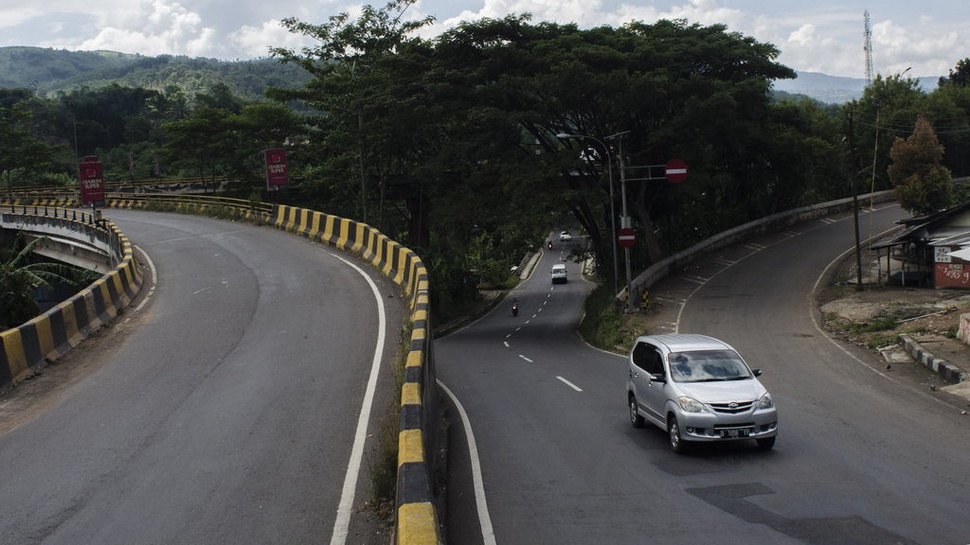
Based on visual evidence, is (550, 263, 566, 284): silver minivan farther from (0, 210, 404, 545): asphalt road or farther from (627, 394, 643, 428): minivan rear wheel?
(627, 394, 643, 428): minivan rear wheel

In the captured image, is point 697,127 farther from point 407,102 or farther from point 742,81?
point 407,102

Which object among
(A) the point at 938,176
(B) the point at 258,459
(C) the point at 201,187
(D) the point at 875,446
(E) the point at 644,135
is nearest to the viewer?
(B) the point at 258,459

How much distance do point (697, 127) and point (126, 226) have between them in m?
32.3

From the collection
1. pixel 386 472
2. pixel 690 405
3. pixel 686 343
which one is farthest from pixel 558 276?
pixel 386 472

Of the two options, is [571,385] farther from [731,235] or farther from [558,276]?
[558,276]

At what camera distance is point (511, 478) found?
12000 mm

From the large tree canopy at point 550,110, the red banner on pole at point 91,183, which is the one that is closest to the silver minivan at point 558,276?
the large tree canopy at point 550,110

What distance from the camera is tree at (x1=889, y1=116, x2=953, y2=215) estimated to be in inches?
2159

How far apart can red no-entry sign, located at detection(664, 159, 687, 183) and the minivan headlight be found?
23.9 meters

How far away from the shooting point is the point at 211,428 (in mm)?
11062

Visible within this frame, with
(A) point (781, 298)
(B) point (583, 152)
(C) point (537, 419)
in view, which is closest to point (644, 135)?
(B) point (583, 152)

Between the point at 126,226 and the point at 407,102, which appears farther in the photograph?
the point at 126,226

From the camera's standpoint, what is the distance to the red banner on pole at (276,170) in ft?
140

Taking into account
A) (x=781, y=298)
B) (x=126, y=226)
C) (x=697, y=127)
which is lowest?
(x=781, y=298)
